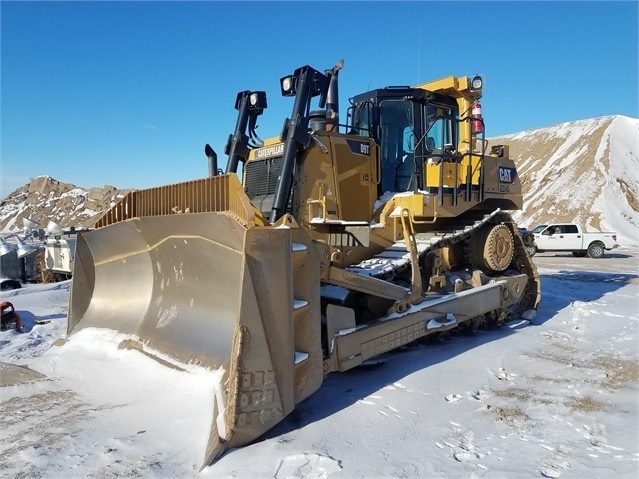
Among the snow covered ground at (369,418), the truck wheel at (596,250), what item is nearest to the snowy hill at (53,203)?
the truck wheel at (596,250)

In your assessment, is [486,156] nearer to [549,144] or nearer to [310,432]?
[310,432]

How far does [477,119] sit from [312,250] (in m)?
4.11

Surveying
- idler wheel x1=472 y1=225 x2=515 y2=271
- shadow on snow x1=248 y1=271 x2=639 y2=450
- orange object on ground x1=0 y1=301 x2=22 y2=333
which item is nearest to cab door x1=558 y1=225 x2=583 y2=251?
shadow on snow x1=248 y1=271 x2=639 y2=450

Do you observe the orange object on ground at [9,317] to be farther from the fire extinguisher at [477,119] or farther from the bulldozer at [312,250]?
the fire extinguisher at [477,119]

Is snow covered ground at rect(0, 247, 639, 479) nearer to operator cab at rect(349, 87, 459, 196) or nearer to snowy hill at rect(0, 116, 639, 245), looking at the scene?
operator cab at rect(349, 87, 459, 196)

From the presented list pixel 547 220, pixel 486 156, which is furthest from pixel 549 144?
pixel 486 156

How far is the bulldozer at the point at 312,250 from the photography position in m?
3.73

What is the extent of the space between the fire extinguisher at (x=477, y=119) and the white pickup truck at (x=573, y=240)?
602 inches

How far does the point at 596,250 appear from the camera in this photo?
21172 millimetres

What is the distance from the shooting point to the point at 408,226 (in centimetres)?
612

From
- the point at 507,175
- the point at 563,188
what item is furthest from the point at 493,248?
the point at 563,188

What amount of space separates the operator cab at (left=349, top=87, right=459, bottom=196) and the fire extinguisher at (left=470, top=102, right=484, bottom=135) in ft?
1.70

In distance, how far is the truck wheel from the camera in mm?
21062

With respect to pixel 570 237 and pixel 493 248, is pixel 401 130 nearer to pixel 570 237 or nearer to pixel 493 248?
pixel 493 248
